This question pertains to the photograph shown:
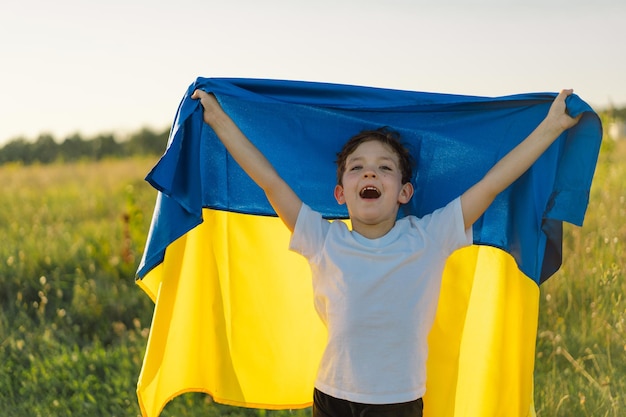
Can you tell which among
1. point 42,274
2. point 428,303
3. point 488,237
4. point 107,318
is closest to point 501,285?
point 488,237

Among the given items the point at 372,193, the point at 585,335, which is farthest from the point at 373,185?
the point at 585,335

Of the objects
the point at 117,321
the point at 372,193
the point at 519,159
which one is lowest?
the point at 117,321

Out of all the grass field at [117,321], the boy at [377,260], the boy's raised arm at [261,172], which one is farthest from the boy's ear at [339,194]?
the grass field at [117,321]

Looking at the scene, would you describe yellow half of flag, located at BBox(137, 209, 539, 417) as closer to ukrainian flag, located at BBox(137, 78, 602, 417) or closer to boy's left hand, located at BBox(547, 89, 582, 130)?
ukrainian flag, located at BBox(137, 78, 602, 417)

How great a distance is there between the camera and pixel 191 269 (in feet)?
12.0

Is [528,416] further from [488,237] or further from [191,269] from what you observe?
[191,269]

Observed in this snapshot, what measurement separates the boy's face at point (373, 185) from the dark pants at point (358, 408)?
70 centimetres

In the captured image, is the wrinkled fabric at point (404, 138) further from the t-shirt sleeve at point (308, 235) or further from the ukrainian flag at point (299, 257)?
the t-shirt sleeve at point (308, 235)

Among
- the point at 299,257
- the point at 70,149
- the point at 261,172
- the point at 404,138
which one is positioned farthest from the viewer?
the point at 70,149

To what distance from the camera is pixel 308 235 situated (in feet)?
10.3

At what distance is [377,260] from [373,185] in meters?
0.29

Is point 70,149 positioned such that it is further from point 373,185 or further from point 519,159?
point 519,159

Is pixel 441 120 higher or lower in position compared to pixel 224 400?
higher

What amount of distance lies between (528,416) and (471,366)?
1.07ft
